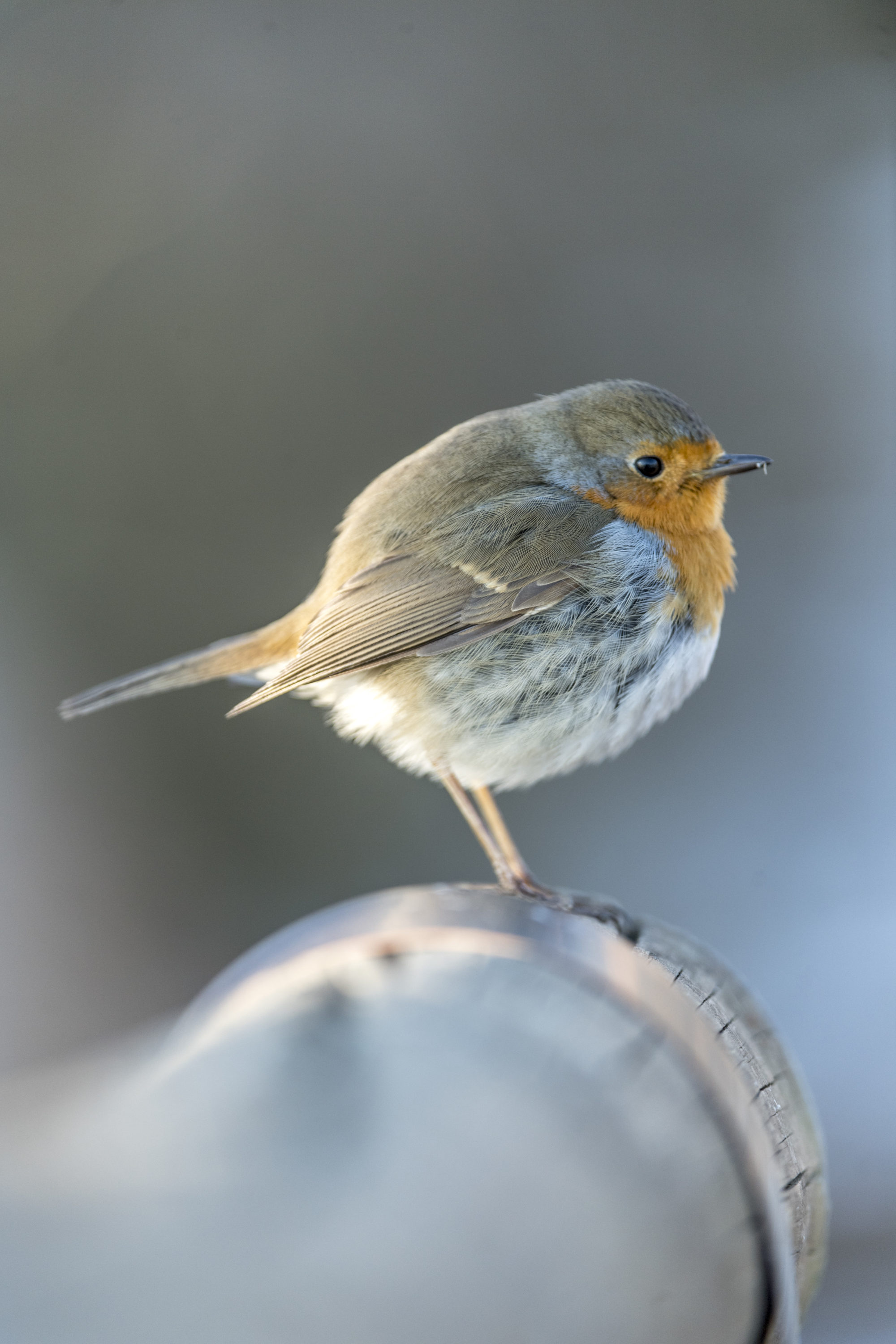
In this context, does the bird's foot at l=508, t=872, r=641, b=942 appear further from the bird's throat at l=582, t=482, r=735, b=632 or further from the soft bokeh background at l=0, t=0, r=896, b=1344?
the soft bokeh background at l=0, t=0, r=896, b=1344

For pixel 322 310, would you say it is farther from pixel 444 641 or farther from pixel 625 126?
pixel 444 641

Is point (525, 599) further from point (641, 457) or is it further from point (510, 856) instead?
point (510, 856)

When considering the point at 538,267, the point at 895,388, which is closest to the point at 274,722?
the point at 538,267

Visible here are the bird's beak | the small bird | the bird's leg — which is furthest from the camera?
the bird's leg

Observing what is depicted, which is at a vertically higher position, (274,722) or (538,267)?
(538,267)

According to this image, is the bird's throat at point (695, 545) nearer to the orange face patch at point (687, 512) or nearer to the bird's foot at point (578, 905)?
the orange face patch at point (687, 512)

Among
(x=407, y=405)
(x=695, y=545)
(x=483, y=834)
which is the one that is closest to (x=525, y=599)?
(x=695, y=545)

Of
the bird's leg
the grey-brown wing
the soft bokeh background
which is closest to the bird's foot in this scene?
the bird's leg
